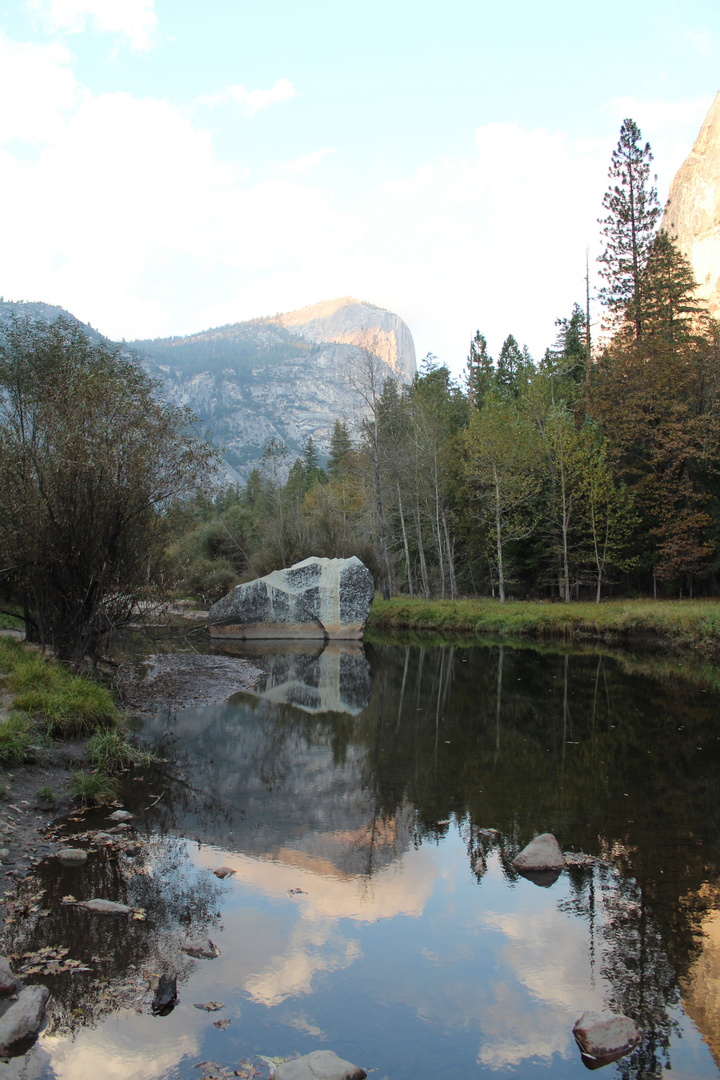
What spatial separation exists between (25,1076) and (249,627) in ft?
84.0

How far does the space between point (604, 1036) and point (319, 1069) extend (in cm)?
168

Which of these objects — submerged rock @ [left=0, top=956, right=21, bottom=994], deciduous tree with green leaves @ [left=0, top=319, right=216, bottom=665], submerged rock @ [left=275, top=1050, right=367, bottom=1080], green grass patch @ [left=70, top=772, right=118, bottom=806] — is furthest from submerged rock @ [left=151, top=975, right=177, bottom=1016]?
deciduous tree with green leaves @ [left=0, top=319, right=216, bottom=665]

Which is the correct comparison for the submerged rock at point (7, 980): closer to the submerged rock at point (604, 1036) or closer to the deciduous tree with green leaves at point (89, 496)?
the submerged rock at point (604, 1036)

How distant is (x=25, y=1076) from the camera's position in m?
3.39

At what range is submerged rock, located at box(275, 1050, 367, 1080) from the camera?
11.0 feet

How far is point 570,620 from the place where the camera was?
27.2 meters

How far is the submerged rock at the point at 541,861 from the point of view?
19.8ft

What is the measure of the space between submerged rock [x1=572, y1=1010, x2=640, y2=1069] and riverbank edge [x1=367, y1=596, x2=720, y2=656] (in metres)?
19.1

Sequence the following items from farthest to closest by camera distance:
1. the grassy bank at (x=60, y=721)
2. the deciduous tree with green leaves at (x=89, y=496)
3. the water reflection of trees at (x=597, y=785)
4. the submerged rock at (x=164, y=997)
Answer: the deciduous tree with green leaves at (x=89, y=496), the grassy bank at (x=60, y=721), the water reflection of trees at (x=597, y=785), the submerged rock at (x=164, y=997)

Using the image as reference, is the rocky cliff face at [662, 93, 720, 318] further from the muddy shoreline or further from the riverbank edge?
the muddy shoreline

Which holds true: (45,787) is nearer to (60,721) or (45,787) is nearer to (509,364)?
(60,721)

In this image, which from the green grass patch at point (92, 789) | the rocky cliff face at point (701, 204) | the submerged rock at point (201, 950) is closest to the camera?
the submerged rock at point (201, 950)

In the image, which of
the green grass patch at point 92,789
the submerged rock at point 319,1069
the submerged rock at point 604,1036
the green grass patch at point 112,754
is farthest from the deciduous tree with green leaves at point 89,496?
the submerged rock at point 604,1036

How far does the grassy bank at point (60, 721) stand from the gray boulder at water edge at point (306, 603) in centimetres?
1770
